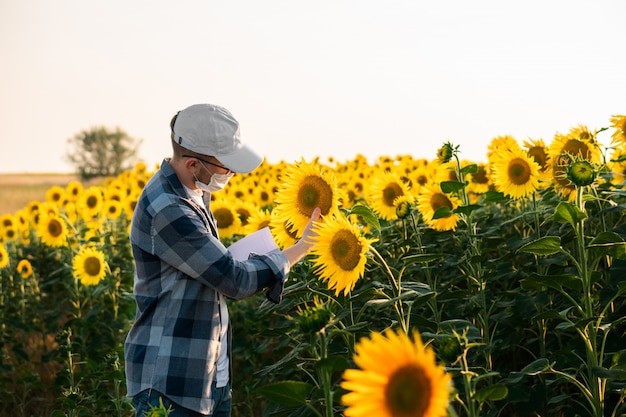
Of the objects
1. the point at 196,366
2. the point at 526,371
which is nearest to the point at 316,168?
the point at 196,366

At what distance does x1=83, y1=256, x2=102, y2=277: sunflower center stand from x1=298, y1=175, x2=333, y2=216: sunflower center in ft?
10.6

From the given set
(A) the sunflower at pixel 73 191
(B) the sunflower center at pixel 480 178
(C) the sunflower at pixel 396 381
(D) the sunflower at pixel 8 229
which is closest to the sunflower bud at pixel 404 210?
(B) the sunflower center at pixel 480 178

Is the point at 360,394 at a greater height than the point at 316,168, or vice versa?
the point at 316,168

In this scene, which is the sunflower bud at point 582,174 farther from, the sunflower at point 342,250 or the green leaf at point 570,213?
the sunflower at point 342,250

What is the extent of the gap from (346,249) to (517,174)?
211 cm

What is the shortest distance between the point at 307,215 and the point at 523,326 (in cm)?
170

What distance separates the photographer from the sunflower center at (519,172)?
4398 mm

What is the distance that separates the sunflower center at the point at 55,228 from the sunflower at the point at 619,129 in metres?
4.95

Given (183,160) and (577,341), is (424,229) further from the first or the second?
(183,160)

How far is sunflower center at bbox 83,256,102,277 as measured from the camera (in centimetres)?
586

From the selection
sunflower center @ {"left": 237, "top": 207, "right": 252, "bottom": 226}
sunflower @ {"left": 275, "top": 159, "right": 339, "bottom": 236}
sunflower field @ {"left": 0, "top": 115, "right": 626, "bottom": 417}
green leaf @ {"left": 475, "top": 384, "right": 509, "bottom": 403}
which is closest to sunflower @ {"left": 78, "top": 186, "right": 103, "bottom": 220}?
sunflower field @ {"left": 0, "top": 115, "right": 626, "bottom": 417}

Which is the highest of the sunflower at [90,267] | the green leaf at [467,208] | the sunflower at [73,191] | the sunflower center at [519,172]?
the sunflower center at [519,172]

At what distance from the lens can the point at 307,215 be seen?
3061 millimetres

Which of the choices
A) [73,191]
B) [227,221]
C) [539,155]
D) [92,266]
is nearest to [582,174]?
[539,155]
